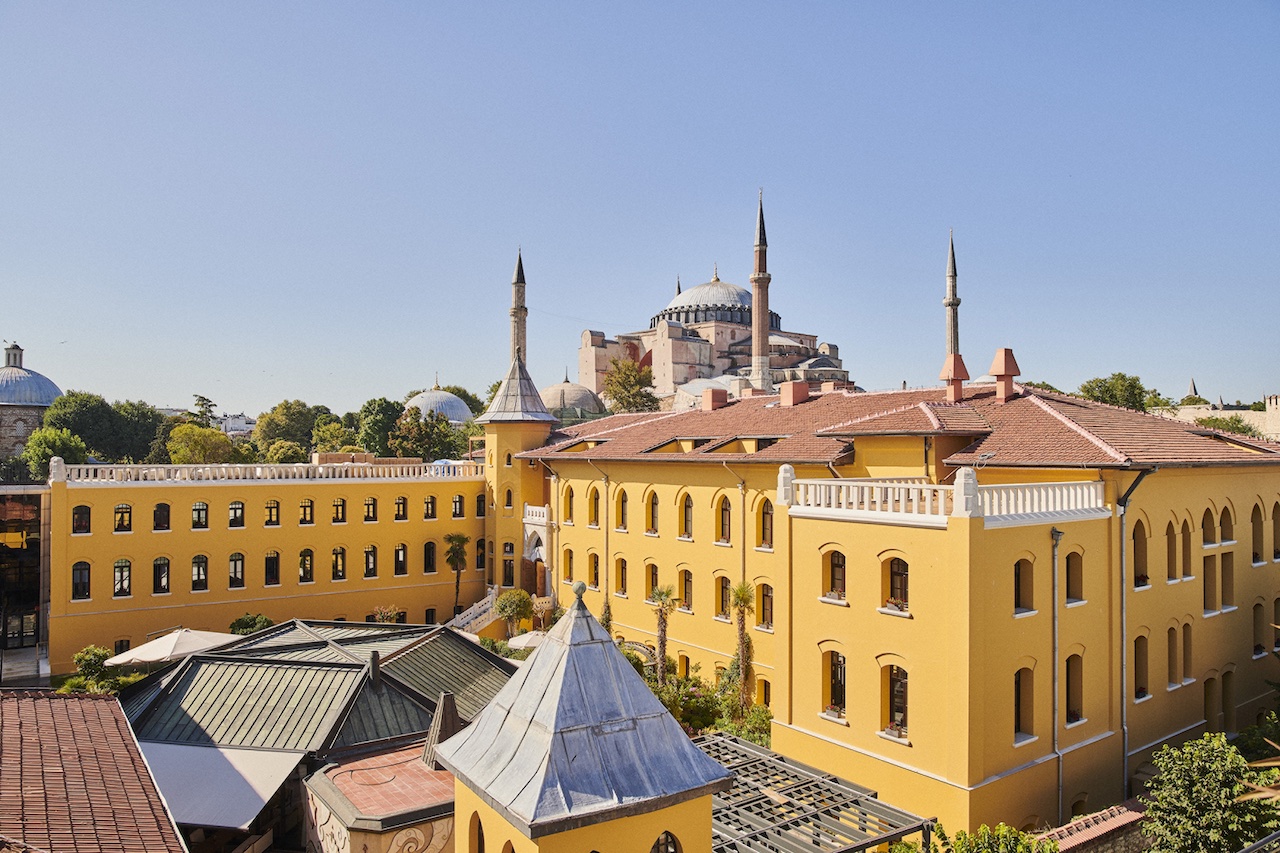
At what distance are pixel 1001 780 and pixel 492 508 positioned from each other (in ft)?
85.8

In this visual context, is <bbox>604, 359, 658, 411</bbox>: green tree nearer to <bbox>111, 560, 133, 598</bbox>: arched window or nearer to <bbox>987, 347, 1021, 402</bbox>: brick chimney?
<bbox>111, 560, 133, 598</bbox>: arched window

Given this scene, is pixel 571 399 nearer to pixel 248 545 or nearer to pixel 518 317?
pixel 518 317

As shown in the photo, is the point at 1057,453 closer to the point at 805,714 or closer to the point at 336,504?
the point at 805,714

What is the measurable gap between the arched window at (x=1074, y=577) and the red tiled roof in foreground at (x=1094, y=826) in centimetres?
373

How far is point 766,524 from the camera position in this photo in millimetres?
24172

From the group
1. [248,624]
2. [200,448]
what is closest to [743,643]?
[248,624]

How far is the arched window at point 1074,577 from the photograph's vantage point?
16312 millimetres

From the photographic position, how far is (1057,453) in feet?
56.5

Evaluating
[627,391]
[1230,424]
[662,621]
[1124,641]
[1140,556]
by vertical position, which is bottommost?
[662,621]

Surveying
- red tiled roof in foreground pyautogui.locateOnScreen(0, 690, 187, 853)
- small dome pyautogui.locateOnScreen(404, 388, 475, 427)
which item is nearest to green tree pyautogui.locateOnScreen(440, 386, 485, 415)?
small dome pyautogui.locateOnScreen(404, 388, 475, 427)

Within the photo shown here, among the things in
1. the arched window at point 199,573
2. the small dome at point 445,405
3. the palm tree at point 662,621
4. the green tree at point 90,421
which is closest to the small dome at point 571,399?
the small dome at point 445,405

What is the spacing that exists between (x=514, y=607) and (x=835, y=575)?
18.1 m

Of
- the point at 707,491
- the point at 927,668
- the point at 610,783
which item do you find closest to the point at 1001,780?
the point at 927,668

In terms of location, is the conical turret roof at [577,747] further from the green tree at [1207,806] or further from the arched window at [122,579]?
the arched window at [122,579]
